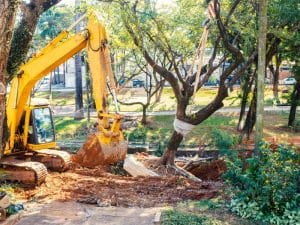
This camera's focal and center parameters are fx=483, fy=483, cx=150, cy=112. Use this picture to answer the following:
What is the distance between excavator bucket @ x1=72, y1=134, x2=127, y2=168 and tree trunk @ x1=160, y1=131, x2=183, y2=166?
2033mm

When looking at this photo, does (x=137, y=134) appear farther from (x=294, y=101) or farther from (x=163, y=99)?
(x=163, y=99)

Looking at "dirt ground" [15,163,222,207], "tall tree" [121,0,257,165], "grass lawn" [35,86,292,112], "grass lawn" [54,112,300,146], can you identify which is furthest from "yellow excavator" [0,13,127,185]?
"grass lawn" [35,86,292,112]

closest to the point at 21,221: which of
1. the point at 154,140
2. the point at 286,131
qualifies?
the point at 154,140

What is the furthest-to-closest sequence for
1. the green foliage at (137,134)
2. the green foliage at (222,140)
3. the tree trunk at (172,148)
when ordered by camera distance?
the green foliage at (137,134)
the green foliage at (222,140)
the tree trunk at (172,148)

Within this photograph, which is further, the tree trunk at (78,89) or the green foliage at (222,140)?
the tree trunk at (78,89)

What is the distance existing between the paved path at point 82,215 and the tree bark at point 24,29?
2.74 m

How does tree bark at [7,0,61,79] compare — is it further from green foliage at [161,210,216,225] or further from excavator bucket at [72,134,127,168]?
green foliage at [161,210,216,225]

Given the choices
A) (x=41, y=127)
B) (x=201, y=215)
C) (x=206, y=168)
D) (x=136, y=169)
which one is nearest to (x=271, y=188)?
(x=201, y=215)

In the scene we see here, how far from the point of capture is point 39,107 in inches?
464

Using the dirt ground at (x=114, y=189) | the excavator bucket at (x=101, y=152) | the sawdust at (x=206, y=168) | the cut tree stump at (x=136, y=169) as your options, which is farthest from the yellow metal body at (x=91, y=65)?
the sawdust at (x=206, y=168)

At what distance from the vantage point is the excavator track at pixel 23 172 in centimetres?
1045

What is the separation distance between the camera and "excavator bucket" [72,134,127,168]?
36.5ft

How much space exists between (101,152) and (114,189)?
49.3 inches

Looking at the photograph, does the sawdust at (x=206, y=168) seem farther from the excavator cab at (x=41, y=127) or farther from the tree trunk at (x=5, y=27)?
the tree trunk at (x=5, y=27)
